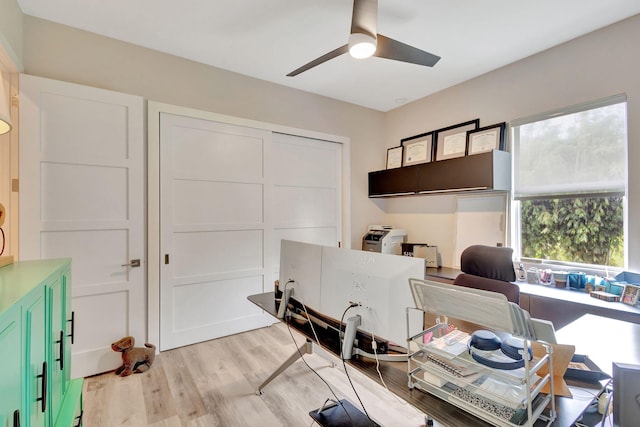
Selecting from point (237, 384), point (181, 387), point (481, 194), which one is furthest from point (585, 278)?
point (181, 387)

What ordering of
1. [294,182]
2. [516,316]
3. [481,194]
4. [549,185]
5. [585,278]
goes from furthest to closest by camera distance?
1. [294,182]
2. [481,194]
3. [549,185]
4. [585,278]
5. [516,316]

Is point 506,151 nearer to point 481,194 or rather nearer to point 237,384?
point 481,194

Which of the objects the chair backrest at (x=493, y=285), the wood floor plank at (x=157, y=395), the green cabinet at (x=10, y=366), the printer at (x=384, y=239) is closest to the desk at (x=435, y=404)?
the chair backrest at (x=493, y=285)

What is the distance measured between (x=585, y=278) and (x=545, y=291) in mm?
332

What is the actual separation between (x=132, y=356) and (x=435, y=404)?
2.54m

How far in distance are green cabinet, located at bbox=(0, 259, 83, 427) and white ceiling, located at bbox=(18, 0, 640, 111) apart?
2.00 meters

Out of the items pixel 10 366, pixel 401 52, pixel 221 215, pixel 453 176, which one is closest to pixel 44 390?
pixel 10 366

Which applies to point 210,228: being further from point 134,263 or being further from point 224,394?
point 224,394

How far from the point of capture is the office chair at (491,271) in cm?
182

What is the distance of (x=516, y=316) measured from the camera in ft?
2.71

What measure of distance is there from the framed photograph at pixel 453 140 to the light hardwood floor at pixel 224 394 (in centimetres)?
265

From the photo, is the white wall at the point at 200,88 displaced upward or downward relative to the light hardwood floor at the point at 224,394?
upward

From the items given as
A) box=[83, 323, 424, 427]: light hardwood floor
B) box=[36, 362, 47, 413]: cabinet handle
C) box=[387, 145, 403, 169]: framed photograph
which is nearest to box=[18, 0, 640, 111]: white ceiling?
box=[387, 145, 403, 169]: framed photograph

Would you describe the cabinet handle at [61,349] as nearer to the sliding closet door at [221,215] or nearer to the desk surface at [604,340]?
the sliding closet door at [221,215]
